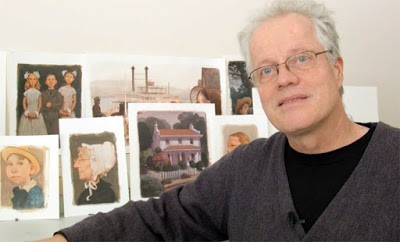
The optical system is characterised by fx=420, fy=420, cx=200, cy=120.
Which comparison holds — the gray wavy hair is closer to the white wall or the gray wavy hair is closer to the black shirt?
the black shirt

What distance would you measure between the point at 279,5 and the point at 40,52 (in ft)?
2.17

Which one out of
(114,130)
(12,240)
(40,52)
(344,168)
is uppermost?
(40,52)

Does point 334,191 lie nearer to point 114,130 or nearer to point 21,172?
point 114,130

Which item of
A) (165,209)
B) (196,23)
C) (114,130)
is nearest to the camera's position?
(165,209)

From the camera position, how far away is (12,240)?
952 mm

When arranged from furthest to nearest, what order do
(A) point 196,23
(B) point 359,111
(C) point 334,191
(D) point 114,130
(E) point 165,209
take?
(B) point 359,111, (A) point 196,23, (D) point 114,130, (E) point 165,209, (C) point 334,191

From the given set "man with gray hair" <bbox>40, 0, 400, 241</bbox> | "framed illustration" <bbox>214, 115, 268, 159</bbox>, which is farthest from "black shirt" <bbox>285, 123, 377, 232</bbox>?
"framed illustration" <bbox>214, 115, 268, 159</bbox>

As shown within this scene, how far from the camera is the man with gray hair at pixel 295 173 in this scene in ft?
2.81

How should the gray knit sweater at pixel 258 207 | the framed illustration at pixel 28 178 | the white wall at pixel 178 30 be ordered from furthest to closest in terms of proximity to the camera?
the white wall at pixel 178 30
the framed illustration at pixel 28 178
the gray knit sweater at pixel 258 207

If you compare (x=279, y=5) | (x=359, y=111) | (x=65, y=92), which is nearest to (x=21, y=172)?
(x=65, y=92)

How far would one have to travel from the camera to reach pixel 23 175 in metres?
1.07

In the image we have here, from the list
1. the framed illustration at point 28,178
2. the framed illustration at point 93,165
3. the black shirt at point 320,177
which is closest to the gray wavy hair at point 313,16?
the black shirt at point 320,177

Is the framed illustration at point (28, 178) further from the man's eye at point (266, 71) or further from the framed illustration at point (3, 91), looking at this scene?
the man's eye at point (266, 71)

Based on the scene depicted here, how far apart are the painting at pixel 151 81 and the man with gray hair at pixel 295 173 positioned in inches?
10.8
